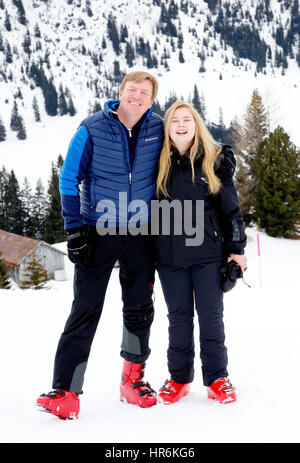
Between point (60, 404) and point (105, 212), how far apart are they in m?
1.22

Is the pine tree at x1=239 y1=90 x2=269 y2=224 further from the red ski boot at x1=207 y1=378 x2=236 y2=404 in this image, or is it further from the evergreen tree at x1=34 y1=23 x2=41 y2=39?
the evergreen tree at x1=34 y1=23 x2=41 y2=39

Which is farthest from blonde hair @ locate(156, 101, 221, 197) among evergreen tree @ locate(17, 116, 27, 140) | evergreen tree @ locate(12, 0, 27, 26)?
evergreen tree @ locate(12, 0, 27, 26)

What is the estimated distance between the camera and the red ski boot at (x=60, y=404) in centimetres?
240

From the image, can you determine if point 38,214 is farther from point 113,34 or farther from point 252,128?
point 113,34

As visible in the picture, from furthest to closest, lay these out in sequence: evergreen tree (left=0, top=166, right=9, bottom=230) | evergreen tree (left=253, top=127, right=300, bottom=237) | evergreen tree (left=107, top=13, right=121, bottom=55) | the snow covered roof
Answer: evergreen tree (left=107, top=13, right=121, bottom=55), evergreen tree (left=0, top=166, right=9, bottom=230), the snow covered roof, evergreen tree (left=253, top=127, right=300, bottom=237)

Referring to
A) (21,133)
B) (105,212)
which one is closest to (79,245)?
(105,212)

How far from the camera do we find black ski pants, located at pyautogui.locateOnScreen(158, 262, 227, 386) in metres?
2.70

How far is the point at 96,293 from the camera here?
2.60m

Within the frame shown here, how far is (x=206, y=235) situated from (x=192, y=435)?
3.97 ft

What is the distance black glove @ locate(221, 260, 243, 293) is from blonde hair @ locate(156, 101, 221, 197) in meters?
0.51

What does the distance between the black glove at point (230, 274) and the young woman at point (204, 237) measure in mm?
36

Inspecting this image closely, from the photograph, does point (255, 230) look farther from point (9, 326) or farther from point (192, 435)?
point (192, 435)

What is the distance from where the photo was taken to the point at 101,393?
2.97m

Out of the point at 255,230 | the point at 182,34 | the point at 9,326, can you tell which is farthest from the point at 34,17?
the point at 9,326
